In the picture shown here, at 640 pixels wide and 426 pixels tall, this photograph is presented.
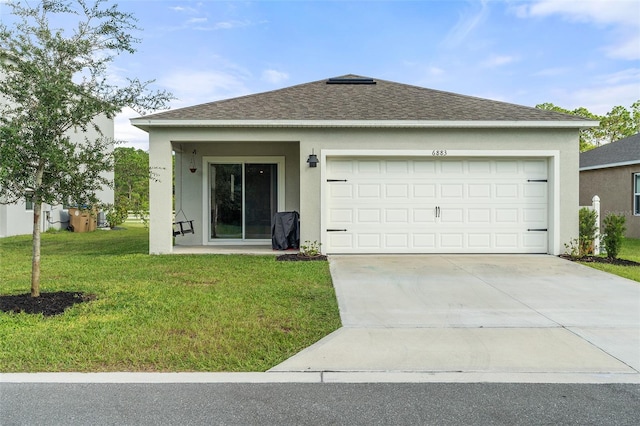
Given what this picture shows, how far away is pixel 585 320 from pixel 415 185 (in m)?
5.75

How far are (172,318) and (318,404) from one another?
264 cm

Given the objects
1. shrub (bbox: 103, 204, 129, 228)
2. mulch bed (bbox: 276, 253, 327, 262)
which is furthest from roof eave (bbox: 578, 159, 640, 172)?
shrub (bbox: 103, 204, 129, 228)

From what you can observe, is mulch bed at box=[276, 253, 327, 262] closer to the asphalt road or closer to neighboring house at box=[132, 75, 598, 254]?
neighboring house at box=[132, 75, 598, 254]

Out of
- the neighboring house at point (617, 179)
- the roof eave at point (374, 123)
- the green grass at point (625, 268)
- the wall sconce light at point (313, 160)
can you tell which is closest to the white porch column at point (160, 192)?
the roof eave at point (374, 123)

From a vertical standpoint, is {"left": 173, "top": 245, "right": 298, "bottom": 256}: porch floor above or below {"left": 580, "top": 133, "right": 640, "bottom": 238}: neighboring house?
below

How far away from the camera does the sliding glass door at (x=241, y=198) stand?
1272 cm

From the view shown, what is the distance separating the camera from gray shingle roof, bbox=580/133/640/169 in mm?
16906

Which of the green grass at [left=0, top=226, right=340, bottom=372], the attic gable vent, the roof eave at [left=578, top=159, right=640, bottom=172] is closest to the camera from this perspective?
the green grass at [left=0, top=226, right=340, bottom=372]

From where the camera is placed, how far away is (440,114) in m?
10.7

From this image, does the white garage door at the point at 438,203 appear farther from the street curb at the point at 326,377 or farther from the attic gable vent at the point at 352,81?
the street curb at the point at 326,377

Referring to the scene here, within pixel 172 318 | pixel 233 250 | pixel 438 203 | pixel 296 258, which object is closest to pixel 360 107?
pixel 438 203

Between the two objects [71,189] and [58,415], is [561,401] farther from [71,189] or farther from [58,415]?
[71,189]

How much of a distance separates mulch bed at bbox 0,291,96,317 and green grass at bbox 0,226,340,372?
0.60 ft

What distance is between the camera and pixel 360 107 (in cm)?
1124
